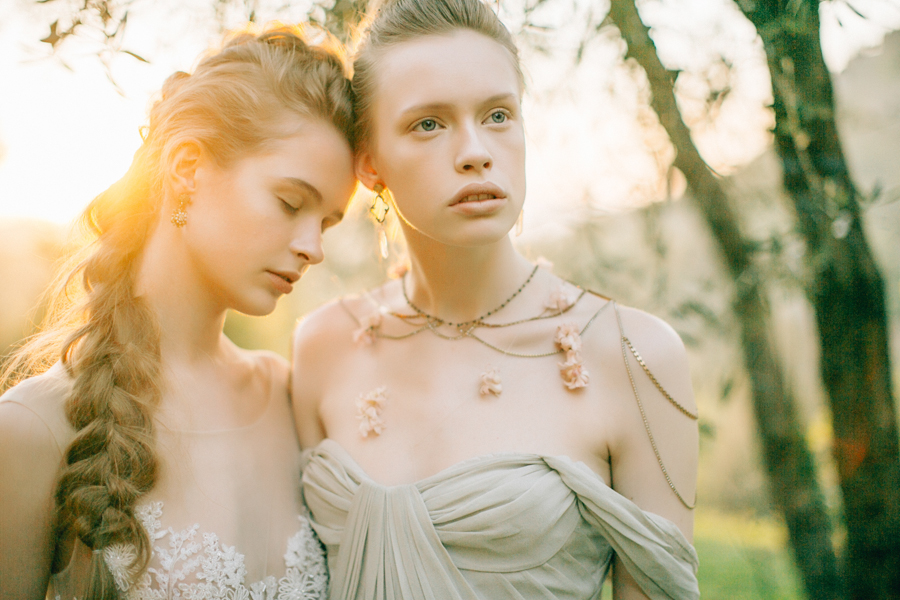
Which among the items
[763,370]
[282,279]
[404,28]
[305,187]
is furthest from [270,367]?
[763,370]

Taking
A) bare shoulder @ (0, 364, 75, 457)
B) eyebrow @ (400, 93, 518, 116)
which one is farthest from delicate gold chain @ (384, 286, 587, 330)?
bare shoulder @ (0, 364, 75, 457)

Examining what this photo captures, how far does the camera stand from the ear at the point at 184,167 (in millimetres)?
1664

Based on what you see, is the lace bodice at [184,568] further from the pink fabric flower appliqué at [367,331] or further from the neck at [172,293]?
the pink fabric flower appliqué at [367,331]

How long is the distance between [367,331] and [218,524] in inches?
27.8

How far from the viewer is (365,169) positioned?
1.84 m

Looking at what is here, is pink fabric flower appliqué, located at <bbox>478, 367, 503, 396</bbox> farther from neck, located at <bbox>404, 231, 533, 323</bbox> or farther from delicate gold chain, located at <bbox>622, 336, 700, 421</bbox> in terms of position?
delicate gold chain, located at <bbox>622, 336, 700, 421</bbox>

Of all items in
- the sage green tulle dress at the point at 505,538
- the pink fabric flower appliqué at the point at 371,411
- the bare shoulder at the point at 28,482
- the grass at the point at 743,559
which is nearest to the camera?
the bare shoulder at the point at 28,482

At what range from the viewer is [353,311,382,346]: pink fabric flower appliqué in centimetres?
196

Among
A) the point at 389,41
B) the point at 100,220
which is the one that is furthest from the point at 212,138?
the point at 389,41

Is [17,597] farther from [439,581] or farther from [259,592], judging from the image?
[439,581]

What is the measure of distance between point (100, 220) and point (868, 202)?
231cm

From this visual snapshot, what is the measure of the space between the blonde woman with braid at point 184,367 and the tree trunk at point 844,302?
4.62ft

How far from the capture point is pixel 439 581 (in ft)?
4.89

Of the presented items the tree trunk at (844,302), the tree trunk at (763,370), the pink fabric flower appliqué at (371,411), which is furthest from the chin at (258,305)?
the tree trunk at (844,302)
